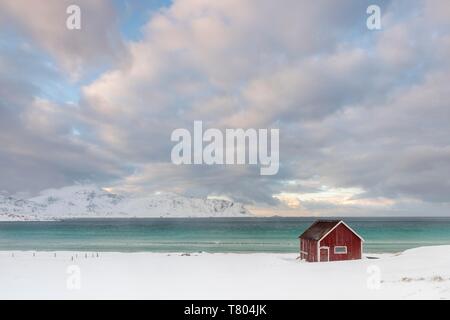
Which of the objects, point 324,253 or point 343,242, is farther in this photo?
point 343,242

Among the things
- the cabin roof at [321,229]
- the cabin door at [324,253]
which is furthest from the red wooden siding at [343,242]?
the cabin roof at [321,229]

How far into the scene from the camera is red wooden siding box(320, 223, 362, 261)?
40875mm

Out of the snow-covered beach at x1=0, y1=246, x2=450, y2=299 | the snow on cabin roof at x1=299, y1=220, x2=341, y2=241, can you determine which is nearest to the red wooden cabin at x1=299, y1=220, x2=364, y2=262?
the snow on cabin roof at x1=299, y1=220, x2=341, y2=241

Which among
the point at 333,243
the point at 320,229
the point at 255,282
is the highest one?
the point at 320,229

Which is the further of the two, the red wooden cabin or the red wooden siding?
the red wooden siding

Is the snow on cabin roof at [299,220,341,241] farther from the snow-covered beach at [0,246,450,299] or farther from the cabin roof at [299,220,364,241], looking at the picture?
the snow-covered beach at [0,246,450,299]

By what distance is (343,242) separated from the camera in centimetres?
4134

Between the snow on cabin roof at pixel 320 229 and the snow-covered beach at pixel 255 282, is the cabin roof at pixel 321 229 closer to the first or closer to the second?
the snow on cabin roof at pixel 320 229

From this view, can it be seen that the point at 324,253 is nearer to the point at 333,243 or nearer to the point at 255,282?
the point at 333,243

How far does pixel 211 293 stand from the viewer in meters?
25.5

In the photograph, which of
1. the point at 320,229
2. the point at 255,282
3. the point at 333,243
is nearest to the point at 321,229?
the point at 320,229

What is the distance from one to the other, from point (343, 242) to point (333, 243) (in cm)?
116

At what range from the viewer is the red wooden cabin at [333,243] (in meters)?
40.7
